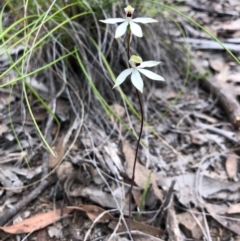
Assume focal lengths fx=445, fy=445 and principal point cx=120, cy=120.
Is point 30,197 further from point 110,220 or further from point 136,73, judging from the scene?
point 136,73

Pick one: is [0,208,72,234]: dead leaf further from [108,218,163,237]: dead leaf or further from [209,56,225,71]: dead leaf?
[209,56,225,71]: dead leaf

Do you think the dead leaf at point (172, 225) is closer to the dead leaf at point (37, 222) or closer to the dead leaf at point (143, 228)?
the dead leaf at point (143, 228)

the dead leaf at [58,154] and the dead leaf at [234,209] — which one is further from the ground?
the dead leaf at [58,154]

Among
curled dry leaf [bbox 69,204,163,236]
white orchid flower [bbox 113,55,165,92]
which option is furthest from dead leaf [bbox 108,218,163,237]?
white orchid flower [bbox 113,55,165,92]

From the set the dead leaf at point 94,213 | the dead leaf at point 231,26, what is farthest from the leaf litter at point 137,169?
the dead leaf at point 231,26

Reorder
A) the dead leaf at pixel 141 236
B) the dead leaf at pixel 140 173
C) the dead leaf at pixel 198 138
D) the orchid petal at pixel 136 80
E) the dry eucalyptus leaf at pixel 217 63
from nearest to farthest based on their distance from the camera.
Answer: the orchid petal at pixel 136 80 < the dead leaf at pixel 141 236 < the dead leaf at pixel 140 173 < the dead leaf at pixel 198 138 < the dry eucalyptus leaf at pixel 217 63

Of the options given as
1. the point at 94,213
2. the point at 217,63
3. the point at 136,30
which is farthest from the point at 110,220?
the point at 217,63

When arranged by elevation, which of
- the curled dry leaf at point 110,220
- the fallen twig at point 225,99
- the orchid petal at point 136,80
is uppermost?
the orchid petal at point 136,80

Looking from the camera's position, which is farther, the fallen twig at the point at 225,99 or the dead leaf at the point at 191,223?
the fallen twig at the point at 225,99
